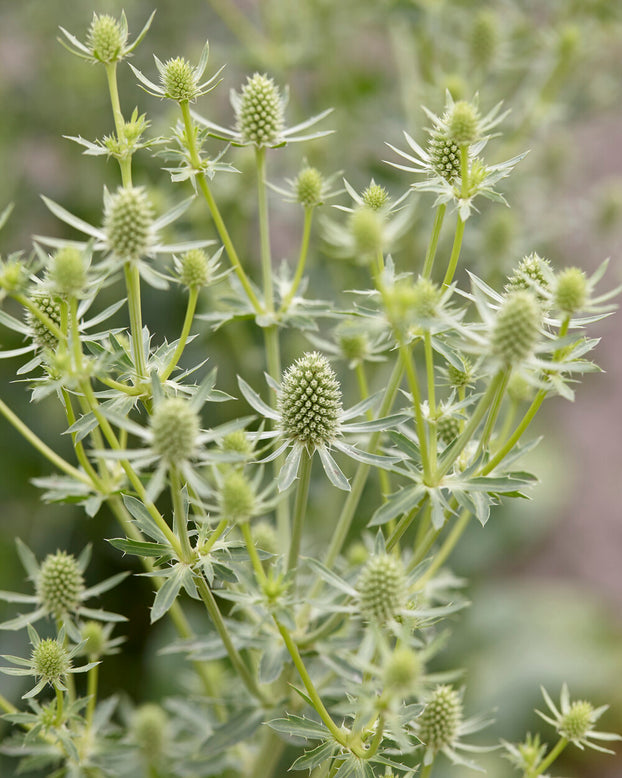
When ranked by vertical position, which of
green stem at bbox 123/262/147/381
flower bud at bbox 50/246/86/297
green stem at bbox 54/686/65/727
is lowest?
green stem at bbox 54/686/65/727

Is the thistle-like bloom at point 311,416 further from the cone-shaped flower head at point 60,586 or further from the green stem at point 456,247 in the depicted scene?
the cone-shaped flower head at point 60,586

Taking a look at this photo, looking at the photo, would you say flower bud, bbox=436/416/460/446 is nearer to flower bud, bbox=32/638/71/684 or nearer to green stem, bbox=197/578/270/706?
green stem, bbox=197/578/270/706

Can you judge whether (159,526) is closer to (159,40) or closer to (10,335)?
(10,335)

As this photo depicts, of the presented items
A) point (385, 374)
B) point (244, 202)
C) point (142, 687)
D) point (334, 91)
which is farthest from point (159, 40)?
point (142, 687)

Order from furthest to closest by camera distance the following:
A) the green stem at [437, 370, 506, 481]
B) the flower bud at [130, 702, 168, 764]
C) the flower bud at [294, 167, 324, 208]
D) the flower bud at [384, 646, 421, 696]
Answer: the flower bud at [130, 702, 168, 764], the flower bud at [294, 167, 324, 208], the green stem at [437, 370, 506, 481], the flower bud at [384, 646, 421, 696]

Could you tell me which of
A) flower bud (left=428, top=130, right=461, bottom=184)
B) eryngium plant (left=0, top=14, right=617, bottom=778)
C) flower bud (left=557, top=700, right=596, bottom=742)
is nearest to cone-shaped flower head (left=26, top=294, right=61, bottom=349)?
eryngium plant (left=0, top=14, right=617, bottom=778)

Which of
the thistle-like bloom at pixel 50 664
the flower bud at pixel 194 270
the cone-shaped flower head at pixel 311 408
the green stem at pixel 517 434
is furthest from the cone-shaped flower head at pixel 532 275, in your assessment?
the thistle-like bloom at pixel 50 664
